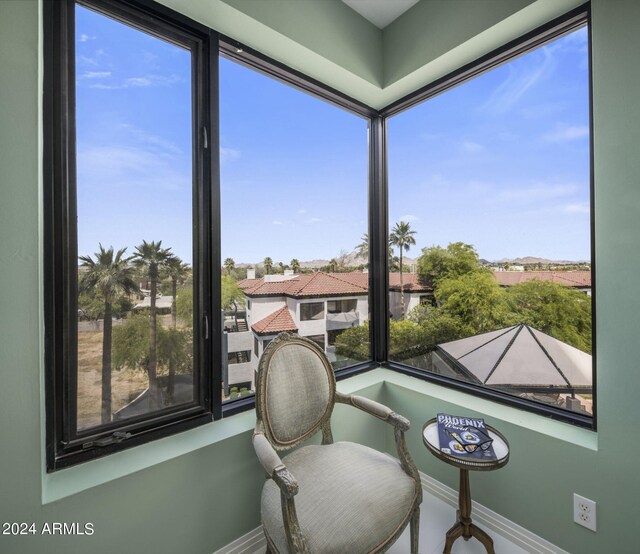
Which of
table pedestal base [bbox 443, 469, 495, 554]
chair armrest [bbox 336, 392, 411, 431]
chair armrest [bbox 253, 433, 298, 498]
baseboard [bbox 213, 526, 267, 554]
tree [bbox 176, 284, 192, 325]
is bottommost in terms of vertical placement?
baseboard [bbox 213, 526, 267, 554]

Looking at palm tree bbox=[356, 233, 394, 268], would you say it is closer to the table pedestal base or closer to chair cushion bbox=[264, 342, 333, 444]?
chair cushion bbox=[264, 342, 333, 444]

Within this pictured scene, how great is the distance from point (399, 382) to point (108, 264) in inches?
69.4

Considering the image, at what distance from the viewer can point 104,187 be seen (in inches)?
51.0

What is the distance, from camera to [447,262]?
1.98 meters

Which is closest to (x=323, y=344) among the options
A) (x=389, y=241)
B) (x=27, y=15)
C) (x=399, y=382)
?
(x=399, y=382)

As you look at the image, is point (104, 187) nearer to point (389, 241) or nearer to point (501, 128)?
point (389, 241)

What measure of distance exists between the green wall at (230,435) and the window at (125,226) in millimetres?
107

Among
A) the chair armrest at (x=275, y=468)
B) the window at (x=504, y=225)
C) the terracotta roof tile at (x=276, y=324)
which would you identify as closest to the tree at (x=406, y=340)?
the window at (x=504, y=225)

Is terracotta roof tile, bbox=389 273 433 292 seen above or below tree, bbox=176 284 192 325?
above

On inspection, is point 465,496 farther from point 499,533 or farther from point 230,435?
point 230,435

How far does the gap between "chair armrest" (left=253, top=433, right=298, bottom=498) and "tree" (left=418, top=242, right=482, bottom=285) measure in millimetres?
1413

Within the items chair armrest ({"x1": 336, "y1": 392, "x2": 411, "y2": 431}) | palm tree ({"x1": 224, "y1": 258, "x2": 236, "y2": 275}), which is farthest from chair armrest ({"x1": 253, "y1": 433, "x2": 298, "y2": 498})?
palm tree ({"x1": 224, "y1": 258, "x2": 236, "y2": 275})

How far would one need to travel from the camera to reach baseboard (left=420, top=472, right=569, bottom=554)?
4.62 feet

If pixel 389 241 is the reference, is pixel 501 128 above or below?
above
